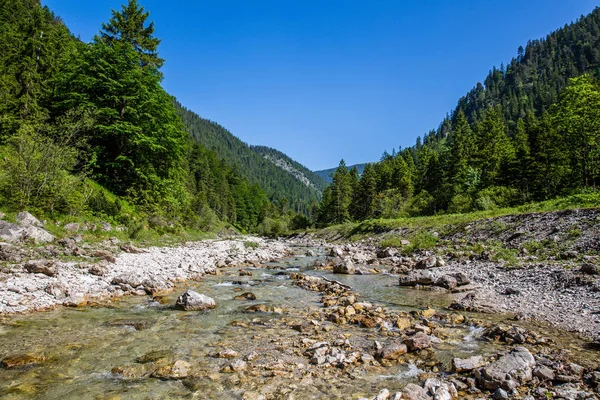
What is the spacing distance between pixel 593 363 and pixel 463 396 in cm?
300

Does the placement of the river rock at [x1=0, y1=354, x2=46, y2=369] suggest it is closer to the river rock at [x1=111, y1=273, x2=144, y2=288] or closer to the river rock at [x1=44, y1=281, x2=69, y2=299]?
the river rock at [x1=44, y1=281, x2=69, y2=299]

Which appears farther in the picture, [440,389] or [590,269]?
[590,269]

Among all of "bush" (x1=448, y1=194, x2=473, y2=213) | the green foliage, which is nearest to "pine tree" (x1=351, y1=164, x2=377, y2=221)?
"bush" (x1=448, y1=194, x2=473, y2=213)

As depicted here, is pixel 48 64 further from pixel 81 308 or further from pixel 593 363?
pixel 593 363

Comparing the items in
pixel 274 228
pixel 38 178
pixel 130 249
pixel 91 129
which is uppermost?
pixel 91 129

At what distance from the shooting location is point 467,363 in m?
5.78

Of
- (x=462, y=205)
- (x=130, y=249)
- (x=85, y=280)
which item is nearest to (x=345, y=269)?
(x=130, y=249)

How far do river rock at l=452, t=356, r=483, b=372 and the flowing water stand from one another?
0.36m

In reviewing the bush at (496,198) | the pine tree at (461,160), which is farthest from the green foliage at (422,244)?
the pine tree at (461,160)

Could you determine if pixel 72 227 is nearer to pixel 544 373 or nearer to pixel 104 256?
pixel 104 256

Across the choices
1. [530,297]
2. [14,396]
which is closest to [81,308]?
[14,396]

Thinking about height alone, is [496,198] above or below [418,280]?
above

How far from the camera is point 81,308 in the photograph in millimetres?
8953

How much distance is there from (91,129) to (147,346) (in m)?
23.6
